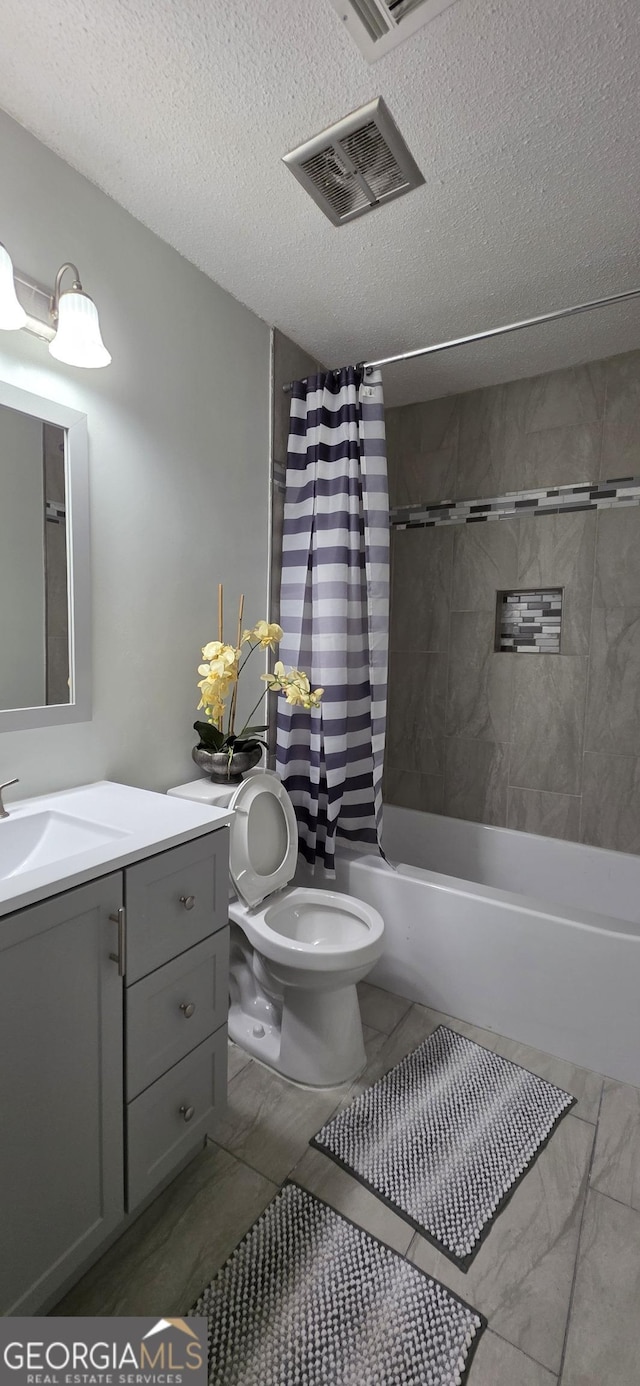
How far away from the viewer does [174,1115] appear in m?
1.21

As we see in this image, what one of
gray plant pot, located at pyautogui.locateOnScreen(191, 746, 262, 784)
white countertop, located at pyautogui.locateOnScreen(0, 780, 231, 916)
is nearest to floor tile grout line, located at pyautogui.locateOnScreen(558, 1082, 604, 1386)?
white countertop, located at pyautogui.locateOnScreen(0, 780, 231, 916)

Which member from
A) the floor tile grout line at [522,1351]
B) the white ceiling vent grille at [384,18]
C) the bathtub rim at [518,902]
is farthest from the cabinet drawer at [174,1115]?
the white ceiling vent grille at [384,18]

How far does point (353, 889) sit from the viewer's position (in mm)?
2104

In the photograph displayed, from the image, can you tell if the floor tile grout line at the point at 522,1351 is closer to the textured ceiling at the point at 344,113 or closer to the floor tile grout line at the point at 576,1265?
the floor tile grout line at the point at 576,1265

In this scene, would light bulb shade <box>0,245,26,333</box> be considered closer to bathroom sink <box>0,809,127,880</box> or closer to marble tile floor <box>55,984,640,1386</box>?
bathroom sink <box>0,809,127,880</box>

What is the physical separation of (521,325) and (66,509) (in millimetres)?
1413

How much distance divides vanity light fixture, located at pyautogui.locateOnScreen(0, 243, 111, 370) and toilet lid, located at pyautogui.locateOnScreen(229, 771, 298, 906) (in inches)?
46.4

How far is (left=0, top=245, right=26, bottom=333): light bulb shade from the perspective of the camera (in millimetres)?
1146

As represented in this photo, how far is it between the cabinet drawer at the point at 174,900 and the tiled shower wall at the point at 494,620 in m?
1.63

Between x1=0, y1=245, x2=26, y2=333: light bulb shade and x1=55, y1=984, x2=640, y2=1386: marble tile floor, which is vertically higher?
x1=0, y1=245, x2=26, y2=333: light bulb shade

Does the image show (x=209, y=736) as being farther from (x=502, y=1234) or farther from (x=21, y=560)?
(x=502, y=1234)

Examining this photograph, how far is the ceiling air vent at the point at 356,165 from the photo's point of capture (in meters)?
1.25

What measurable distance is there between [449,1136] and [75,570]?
173 centimetres

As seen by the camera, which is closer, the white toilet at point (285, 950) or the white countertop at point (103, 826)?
the white countertop at point (103, 826)
